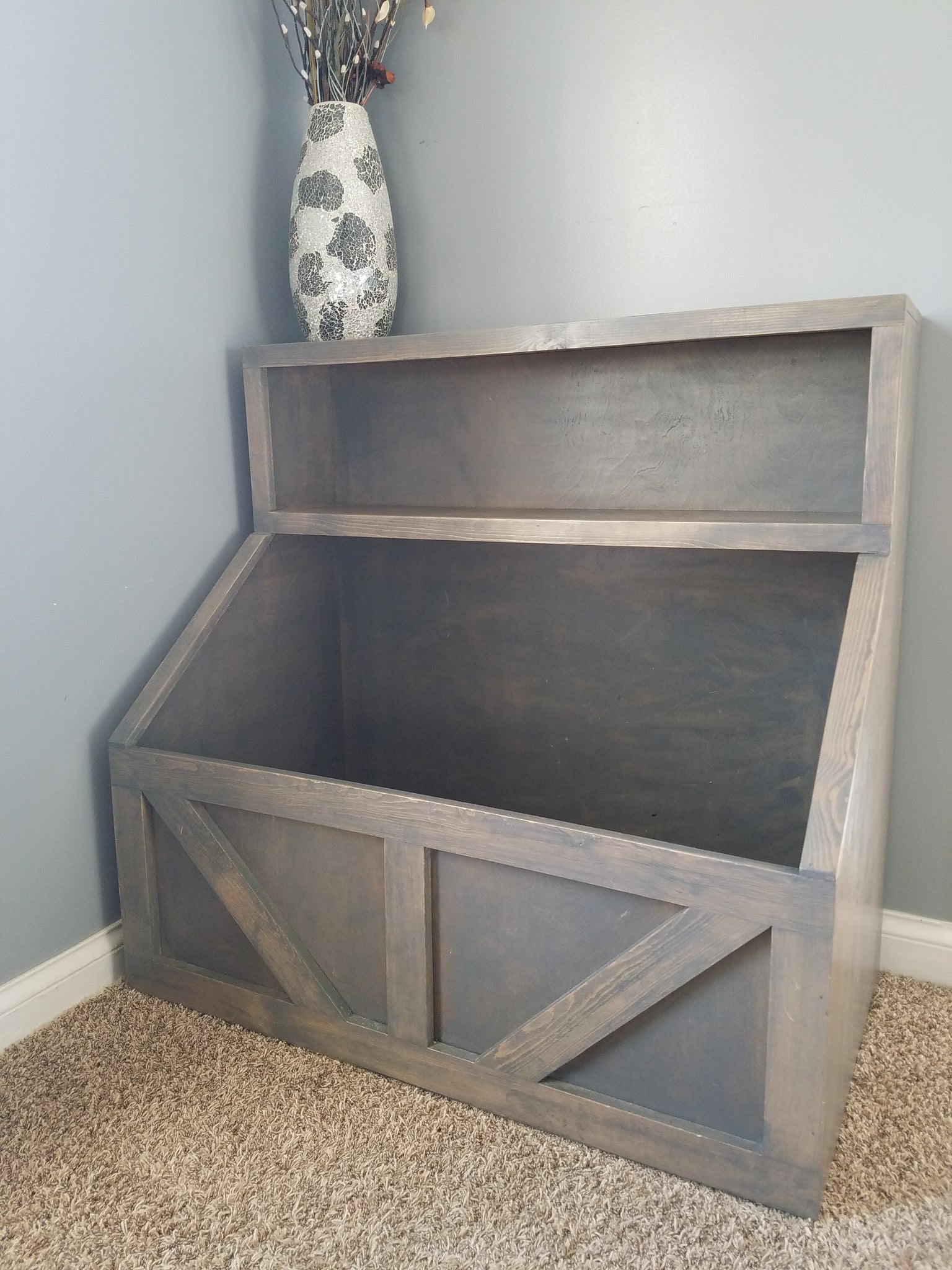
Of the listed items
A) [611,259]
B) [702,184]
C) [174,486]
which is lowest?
[174,486]

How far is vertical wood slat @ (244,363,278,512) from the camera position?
1.65 m

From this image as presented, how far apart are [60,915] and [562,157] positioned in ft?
4.94

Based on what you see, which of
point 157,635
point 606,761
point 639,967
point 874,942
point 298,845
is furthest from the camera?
point 606,761

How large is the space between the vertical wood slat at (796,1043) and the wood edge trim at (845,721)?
0.31 feet

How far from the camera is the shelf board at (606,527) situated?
1.22m

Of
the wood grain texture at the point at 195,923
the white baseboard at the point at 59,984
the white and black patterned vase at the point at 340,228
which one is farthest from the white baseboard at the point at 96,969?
the white and black patterned vase at the point at 340,228

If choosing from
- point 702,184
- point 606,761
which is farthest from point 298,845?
point 702,184

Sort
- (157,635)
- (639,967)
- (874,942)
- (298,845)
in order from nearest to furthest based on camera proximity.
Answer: (639,967)
(298,845)
(874,942)
(157,635)

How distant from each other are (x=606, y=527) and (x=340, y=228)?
0.73m

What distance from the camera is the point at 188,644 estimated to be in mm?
1550

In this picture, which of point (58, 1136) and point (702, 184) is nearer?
point (58, 1136)

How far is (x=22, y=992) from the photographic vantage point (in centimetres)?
141

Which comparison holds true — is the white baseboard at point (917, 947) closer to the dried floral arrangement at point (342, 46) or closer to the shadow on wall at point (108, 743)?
the shadow on wall at point (108, 743)

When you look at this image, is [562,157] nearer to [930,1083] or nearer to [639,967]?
[639,967]
